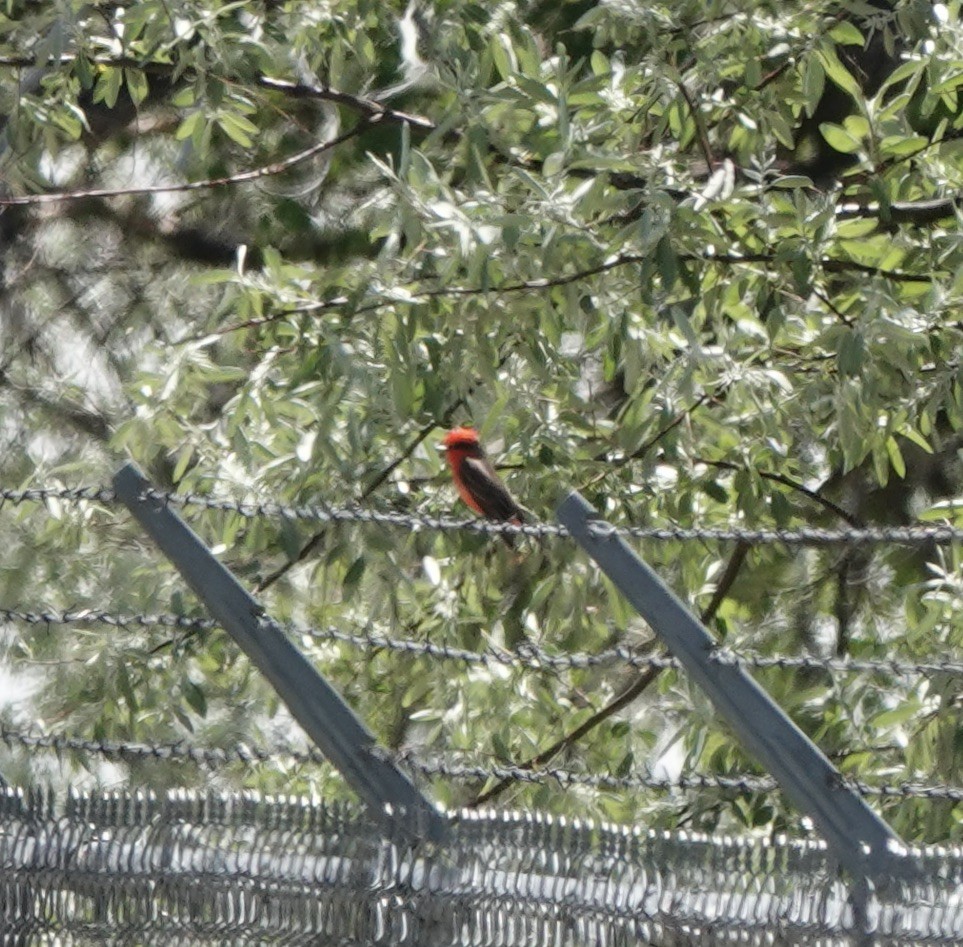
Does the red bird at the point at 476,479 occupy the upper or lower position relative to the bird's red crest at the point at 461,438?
lower

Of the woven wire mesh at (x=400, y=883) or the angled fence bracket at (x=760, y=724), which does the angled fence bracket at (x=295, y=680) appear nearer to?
the woven wire mesh at (x=400, y=883)

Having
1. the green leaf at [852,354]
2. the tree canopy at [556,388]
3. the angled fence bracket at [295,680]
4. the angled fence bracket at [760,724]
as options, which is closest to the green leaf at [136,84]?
the tree canopy at [556,388]

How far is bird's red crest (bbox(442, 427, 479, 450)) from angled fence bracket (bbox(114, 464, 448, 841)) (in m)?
1.99

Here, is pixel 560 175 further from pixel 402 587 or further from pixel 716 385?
pixel 402 587

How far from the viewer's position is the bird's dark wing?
4.39 meters

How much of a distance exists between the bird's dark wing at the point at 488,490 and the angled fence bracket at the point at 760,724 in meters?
2.14

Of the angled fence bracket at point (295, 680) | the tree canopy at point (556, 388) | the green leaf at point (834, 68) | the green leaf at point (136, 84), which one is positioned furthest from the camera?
the green leaf at point (136, 84)

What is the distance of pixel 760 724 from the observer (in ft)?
6.88

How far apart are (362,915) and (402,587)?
2.15m

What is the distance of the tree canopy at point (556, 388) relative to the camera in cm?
373

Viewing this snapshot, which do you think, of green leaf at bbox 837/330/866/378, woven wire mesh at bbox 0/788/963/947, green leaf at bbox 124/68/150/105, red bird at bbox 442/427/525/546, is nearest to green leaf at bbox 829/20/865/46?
green leaf at bbox 837/330/866/378

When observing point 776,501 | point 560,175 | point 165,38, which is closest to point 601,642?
point 776,501

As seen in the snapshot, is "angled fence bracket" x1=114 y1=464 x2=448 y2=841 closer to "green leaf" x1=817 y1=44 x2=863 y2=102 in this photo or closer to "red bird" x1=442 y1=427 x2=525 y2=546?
"red bird" x1=442 y1=427 x2=525 y2=546

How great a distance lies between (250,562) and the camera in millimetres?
4484
